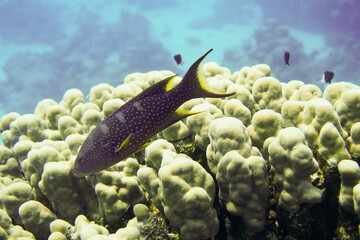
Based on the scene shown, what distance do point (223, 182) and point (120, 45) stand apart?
1880 inches

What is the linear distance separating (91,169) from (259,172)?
1.75 m

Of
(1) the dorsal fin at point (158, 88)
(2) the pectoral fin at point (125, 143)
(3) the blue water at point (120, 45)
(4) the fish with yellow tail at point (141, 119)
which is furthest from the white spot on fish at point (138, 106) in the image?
(3) the blue water at point (120, 45)

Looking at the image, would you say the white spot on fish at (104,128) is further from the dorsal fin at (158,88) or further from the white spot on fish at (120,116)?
the dorsal fin at (158,88)

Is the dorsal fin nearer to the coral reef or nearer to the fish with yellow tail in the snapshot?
the fish with yellow tail

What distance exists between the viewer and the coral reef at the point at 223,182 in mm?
2412

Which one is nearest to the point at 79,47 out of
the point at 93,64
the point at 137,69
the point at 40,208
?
the point at 93,64

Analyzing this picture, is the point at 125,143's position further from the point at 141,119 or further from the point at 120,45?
the point at 120,45

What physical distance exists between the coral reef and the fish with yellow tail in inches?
9.6

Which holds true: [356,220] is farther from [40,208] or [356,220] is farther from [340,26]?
[340,26]

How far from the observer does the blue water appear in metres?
36.4

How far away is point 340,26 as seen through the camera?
49688 mm

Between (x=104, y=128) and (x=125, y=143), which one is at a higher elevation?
(x=104, y=128)

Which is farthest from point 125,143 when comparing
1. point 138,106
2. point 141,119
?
point 138,106

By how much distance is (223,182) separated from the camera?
259cm
